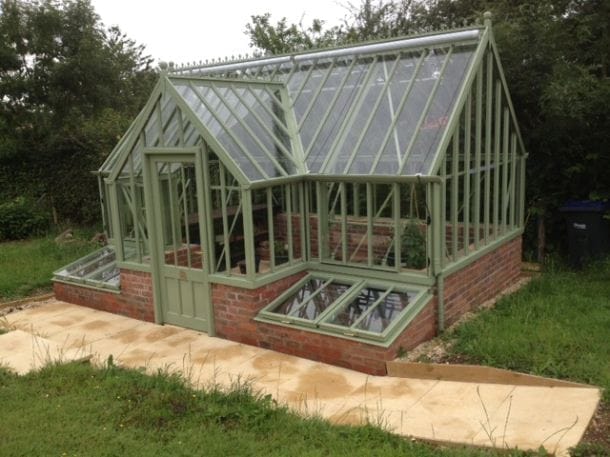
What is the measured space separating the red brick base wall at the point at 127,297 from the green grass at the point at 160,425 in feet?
7.08

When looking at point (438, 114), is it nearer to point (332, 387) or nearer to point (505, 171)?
point (505, 171)

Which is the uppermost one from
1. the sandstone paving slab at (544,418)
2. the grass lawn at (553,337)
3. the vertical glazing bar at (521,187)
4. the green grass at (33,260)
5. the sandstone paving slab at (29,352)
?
the vertical glazing bar at (521,187)

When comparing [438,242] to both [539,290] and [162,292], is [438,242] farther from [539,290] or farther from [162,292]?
[162,292]

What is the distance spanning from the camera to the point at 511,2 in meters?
11.2

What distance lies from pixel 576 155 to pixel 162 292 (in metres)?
6.76

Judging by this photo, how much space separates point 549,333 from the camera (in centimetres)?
610

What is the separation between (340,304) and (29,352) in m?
3.66

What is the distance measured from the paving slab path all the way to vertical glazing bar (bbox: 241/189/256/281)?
36.8 inches

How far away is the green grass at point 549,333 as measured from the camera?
5.43 m

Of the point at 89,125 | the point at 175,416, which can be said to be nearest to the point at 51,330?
the point at 175,416

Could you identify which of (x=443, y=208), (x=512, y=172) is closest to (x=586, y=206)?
(x=512, y=172)

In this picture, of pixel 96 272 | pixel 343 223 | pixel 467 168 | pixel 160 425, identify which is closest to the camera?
pixel 160 425

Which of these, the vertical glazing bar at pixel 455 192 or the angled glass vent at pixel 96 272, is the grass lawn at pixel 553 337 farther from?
the angled glass vent at pixel 96 272

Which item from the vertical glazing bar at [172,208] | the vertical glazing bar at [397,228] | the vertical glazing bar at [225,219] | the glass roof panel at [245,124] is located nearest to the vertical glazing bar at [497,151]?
the vertical glazing bar at [397,228]
